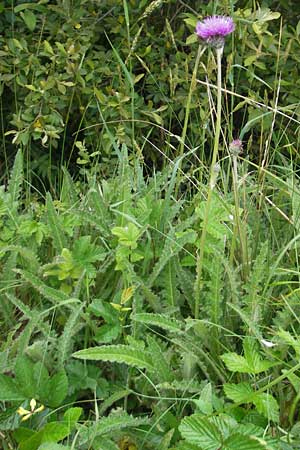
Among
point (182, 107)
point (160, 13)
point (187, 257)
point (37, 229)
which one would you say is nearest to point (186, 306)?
point (187, 257)

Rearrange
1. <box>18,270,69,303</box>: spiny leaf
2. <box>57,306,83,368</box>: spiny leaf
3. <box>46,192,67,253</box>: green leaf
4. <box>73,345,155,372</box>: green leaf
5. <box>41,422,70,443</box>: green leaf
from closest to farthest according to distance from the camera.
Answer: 1. <box>41,422,70,443</box>: green leaf
2. <box>73,345,155,372</box>: green leaf
3. <box>57,306,83,368</box>: spiny leaf
4. <box>18,270,69,303</box>: spiny leaf
5. <box>46,192,67,253</box>: green leaf

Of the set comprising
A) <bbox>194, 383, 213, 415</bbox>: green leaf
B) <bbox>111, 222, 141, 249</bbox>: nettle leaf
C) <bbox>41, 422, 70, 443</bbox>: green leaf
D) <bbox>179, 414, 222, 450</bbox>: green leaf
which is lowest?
<bbox>41, 422, 70, 443</bbox>: green leaf

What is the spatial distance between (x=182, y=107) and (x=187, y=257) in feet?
5.37

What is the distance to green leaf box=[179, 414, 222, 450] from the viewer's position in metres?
1.41

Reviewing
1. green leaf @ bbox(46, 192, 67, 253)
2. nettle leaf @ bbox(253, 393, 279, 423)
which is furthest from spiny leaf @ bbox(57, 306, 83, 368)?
nettle leaf @ bbox(253, 393, 279, 423)

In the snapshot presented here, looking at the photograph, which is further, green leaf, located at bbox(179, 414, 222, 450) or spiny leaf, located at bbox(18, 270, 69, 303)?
spiny leaf, located at bbox(18, 270, 69, 303)

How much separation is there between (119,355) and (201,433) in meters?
0.30

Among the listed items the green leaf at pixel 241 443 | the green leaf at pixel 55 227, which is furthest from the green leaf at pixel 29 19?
the green leaf at pixel 241 443

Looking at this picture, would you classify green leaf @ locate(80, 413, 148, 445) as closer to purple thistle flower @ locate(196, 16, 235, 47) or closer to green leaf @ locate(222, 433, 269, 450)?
green leaf @ locate(222, 433, 269, 450)

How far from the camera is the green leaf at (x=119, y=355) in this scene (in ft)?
5.32

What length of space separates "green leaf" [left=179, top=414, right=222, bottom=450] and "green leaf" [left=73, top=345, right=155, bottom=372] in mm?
→ 245

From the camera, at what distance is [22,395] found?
166 centimetres

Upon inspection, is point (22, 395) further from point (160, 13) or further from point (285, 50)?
point (160, 13)

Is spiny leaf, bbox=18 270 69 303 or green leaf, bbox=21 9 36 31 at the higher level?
green leaf, bbox=21 9 36 31
